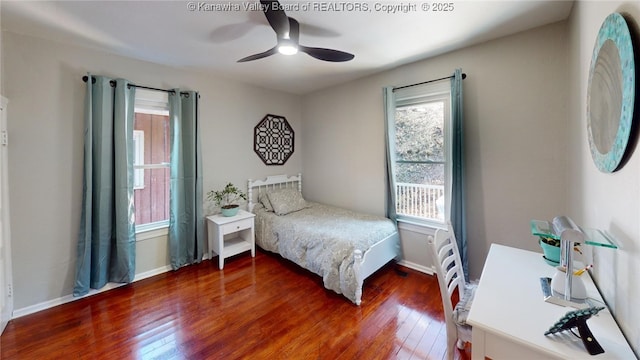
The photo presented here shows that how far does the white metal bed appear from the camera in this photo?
2.19 metres

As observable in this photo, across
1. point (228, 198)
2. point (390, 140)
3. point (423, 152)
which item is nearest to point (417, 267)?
point (423, 152)

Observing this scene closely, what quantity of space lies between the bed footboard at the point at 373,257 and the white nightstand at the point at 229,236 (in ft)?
5.20

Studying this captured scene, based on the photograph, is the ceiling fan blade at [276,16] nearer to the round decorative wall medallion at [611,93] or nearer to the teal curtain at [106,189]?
the round decorative wall medallion at [611,93]

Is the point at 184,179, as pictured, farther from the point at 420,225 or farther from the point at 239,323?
the point at 420,225

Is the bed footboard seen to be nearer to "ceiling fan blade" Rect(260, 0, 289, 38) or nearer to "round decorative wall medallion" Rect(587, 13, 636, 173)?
"round decorative wall medallion" Rect(587, 13, 636, 173)

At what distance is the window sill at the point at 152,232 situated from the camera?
8.78 ft

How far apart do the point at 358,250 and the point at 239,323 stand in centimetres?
118

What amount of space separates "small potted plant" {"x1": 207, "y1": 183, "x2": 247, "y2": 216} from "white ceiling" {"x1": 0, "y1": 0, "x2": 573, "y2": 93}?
5.12ft

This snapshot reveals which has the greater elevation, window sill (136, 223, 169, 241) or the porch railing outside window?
the porch railing outside window

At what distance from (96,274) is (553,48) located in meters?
4.54

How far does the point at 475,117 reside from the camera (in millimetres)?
2373

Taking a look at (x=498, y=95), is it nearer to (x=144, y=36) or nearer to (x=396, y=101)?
(x=396, y=101)

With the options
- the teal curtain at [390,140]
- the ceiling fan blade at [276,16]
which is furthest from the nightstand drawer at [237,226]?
the ceiling fan blade at [276,16]

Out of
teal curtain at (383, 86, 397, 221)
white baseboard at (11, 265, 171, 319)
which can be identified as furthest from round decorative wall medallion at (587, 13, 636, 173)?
white baseboard at (11, 265, 171, 319)
